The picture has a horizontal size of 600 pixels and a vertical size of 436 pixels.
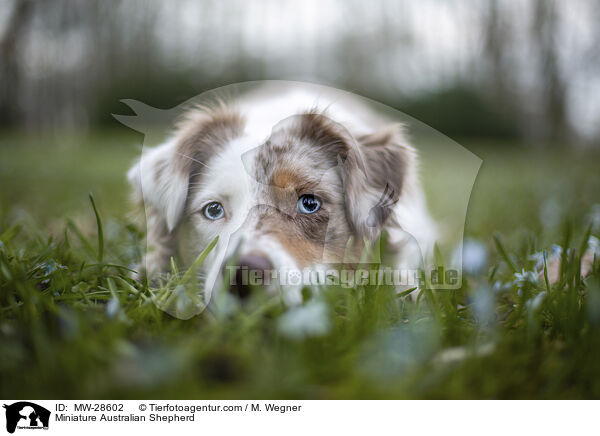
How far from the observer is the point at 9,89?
8.33 metres

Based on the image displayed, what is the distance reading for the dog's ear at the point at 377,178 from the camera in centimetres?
210

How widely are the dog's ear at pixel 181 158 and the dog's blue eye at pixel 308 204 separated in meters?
0.53

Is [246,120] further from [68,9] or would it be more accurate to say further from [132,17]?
[132,17]

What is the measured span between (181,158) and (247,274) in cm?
99

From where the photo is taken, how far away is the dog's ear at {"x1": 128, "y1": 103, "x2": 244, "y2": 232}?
2.27 metres

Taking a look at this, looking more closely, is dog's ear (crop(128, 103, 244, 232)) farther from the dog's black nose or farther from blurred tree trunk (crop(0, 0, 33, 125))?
blurred tree trunk (crop(0, 0, 33, 125))

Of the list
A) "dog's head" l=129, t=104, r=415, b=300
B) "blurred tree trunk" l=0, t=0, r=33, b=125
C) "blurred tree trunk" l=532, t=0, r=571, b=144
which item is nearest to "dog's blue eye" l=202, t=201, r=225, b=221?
"dog's head" l=129, t=104, r=415, b=300

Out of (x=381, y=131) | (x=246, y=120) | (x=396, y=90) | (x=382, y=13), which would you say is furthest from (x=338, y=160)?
(x=396, y=90)

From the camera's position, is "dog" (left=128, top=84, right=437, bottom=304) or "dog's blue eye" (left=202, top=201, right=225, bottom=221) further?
"dog's blue eye" (left=202, top=201, right=225, bottom=221)

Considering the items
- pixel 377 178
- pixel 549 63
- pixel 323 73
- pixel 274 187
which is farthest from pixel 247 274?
pixel 549 63
